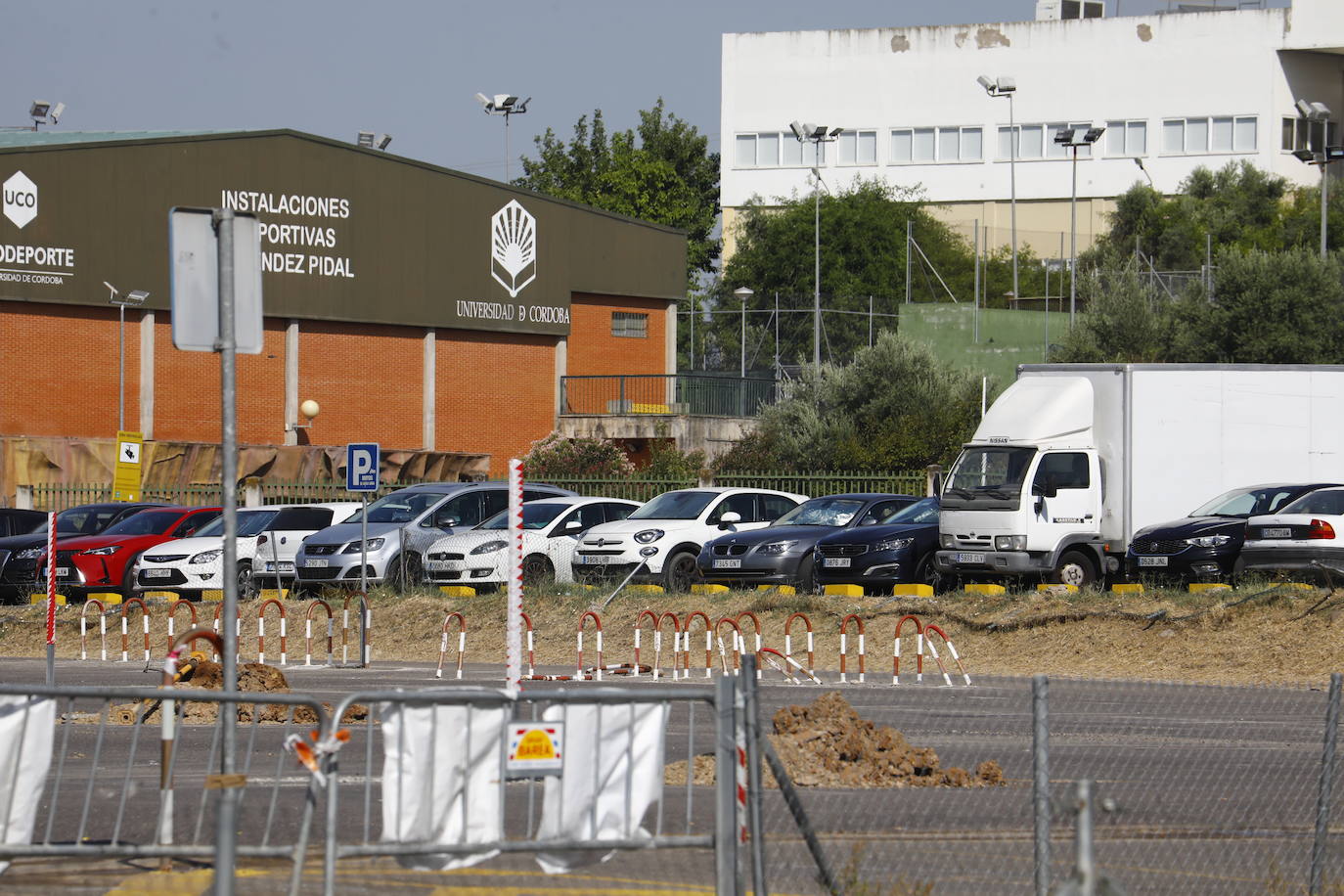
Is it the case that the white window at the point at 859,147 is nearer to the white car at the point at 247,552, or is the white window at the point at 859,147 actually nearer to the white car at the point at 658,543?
the white car at the point at 247,552

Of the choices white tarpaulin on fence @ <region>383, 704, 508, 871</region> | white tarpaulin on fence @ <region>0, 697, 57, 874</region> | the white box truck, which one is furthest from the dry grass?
white tarpaulin on fence @ <region>0, 697, 57, 874</region>

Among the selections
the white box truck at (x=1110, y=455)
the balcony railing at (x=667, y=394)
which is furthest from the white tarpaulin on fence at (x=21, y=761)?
the balcony railing at (x=667, y=394)

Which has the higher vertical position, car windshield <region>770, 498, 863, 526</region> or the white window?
the white window

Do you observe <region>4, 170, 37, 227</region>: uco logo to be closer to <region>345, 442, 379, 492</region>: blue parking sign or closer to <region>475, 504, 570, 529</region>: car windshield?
<region>475, 504, 570, 529</region>: car windshield

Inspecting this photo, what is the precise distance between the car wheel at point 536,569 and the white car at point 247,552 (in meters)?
3.36

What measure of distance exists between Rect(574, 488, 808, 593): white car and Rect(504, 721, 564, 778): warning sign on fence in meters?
17.9

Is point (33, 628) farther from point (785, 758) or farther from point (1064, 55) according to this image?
point (1064, 55)

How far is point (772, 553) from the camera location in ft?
78.6

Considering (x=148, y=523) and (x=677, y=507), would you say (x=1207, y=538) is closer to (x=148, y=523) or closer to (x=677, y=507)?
(x=677, y=507)

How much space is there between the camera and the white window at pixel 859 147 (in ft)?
274

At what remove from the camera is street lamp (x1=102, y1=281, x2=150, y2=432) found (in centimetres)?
4012

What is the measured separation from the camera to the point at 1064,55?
80250 millimetres

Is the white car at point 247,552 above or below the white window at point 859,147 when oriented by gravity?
below

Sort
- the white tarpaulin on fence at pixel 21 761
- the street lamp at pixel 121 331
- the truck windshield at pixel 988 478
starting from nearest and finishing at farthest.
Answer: the white tarpaulin on fence at pixel 21 761, the truck windshield at pixel 988 478, the street lamp at pixel 121 331
